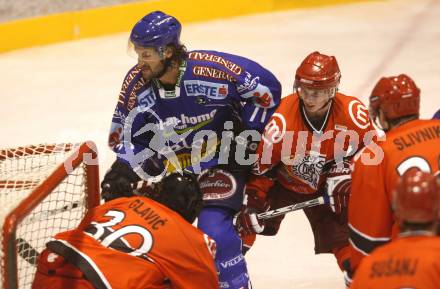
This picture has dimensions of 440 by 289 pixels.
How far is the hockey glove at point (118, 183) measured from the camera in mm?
3609

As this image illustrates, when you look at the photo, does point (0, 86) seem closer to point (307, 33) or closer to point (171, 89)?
point (307, 33)

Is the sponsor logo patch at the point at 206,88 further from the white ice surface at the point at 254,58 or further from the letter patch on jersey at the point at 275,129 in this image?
the white ice surface at the point at 254,58

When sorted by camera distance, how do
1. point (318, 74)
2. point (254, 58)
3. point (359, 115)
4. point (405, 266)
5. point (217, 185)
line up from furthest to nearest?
1. point (254, 58)
2. point (217, 185)
3. point (359, 115)
4. point (318, 74)
5. point (405, 266)

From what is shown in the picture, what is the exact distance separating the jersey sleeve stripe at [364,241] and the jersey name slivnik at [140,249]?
43 centimetres

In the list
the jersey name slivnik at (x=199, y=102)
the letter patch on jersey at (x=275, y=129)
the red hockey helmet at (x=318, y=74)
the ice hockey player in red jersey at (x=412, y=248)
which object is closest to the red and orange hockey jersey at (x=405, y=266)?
the ice hockey player in red jersey at (x=412, y=248)

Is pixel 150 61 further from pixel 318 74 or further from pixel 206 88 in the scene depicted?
pixel 318 74

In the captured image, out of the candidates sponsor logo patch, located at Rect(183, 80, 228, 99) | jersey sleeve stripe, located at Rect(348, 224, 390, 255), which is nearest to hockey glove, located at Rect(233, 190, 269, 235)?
sponsor logo patch, located at Rect(183, 80, 228, 99)

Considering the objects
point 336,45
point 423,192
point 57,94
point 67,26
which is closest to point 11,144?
point 57,94

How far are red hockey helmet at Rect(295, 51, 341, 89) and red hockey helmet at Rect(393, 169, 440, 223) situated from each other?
3.67ft

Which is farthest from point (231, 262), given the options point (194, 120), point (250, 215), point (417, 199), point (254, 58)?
point (254, 58)

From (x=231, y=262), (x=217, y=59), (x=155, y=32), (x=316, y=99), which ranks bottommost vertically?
(x=231, y=262)

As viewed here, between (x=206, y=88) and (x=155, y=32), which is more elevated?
(x=155, y=32)

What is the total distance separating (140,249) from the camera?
2955 mm

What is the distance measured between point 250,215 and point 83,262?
1016 mm
